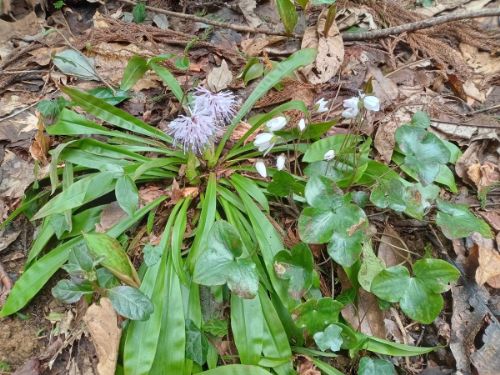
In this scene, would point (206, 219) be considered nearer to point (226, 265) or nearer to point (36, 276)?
point (226, 265)

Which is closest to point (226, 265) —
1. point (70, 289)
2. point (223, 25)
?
point (70, 289)

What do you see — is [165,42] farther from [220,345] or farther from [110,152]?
[220,345]

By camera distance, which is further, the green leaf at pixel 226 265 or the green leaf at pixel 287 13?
the green leaf at pixel 287 13

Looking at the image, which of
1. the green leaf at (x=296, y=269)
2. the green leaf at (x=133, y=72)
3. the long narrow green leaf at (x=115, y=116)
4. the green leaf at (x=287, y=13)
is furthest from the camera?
the green leaf at (x=287, y=13)

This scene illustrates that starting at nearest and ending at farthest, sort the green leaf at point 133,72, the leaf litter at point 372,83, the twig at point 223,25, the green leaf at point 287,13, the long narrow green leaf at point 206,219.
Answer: the long narrow green leaf at point 206,219, the leaf litter at point 372,83, the green leaf at point 133,72, the green leaf at point 287,13, the twig at point 223,25

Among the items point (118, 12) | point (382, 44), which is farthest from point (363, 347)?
point (118, 12)

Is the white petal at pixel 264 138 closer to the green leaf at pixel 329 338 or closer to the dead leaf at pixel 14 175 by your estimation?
the green leaf at pixel 329 338

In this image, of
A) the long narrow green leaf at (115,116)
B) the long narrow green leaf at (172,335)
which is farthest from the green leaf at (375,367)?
the long narrow green leaf at (115,116)
